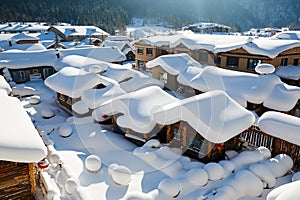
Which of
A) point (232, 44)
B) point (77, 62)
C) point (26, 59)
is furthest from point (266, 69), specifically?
point (26, 59)

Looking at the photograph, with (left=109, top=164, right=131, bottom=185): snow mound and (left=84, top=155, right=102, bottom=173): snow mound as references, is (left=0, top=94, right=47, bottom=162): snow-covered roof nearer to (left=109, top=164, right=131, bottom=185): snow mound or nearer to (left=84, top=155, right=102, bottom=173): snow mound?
(left=84, top=155, right=102, bottom=173): snow mound

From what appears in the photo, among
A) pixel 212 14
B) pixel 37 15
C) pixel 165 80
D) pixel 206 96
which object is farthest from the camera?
pixel 212 14

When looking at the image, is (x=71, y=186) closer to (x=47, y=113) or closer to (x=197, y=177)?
(x=197, y=177)

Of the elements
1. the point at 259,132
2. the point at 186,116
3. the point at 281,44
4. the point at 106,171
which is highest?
the point at 281,44

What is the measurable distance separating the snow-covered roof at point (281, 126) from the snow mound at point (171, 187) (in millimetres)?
5935

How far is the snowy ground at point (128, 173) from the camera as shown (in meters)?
11.3

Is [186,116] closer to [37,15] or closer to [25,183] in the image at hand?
[25,183]

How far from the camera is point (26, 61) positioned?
98.3ft

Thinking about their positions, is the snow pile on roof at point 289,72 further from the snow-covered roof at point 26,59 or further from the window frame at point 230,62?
the snow-covered roof at point 26,59

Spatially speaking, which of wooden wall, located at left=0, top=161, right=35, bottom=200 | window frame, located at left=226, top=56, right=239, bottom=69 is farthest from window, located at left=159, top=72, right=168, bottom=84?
wooden wall, located at left=0, top=161, right=35, bottom=200

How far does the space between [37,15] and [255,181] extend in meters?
121

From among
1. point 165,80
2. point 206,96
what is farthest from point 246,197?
point 165,80

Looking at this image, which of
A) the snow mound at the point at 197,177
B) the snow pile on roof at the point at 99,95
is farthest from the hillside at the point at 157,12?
the snow mound at the point at 197,177

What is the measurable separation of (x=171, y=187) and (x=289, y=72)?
19629mm
